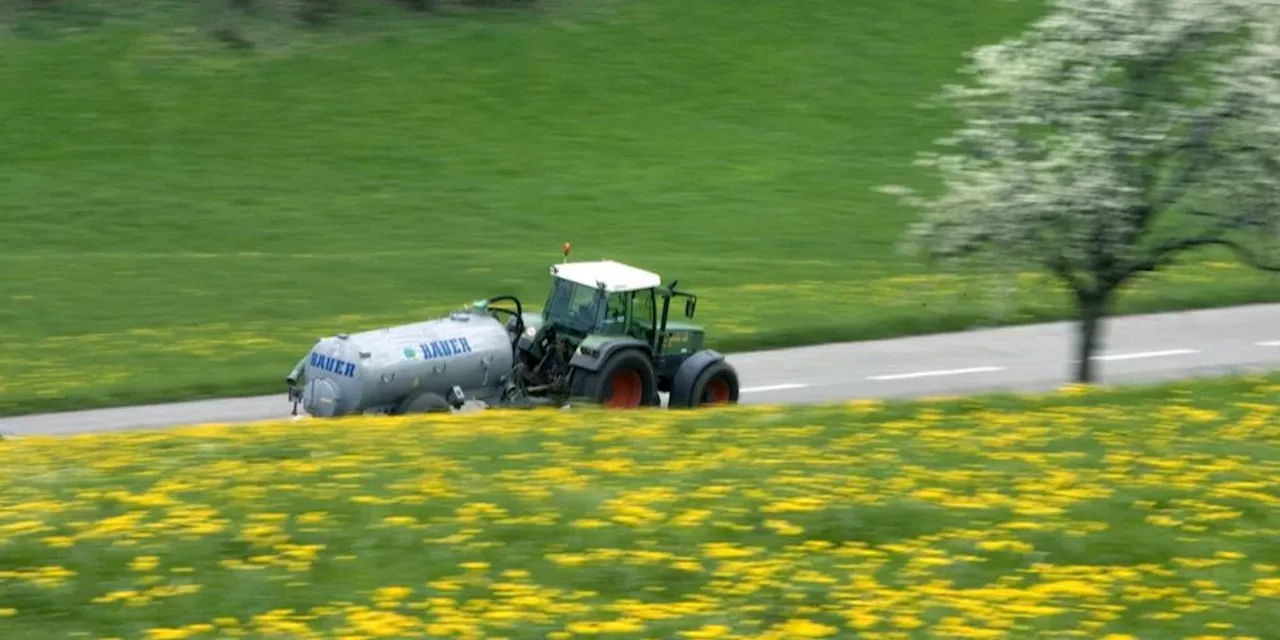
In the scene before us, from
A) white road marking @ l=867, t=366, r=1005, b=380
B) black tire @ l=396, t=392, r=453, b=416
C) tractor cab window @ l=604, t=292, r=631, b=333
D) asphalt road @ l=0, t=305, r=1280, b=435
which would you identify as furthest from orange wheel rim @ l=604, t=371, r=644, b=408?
white road marking @ l=867, t=366, r=1005, b=380

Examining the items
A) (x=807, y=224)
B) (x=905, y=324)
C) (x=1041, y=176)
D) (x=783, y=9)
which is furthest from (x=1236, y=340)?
(x=783, y=9)

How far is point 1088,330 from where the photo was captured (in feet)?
65.0

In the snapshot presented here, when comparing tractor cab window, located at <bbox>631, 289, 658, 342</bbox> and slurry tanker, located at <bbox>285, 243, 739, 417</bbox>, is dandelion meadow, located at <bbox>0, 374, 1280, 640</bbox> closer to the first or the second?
slurry tanker, located at <bbox>285, 243, 739, 417</bbox>

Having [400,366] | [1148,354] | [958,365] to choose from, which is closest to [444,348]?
[400,366]

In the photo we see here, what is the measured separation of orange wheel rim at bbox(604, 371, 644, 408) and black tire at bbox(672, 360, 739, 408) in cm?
54

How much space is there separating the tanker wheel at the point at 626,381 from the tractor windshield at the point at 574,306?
2.32 ft

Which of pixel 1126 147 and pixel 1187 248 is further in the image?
pixel 1187 248

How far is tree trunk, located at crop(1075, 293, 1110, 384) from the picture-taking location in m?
19.6

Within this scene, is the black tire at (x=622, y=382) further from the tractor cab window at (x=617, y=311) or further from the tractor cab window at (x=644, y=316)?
the tractor cab window at (x=617, y=311)

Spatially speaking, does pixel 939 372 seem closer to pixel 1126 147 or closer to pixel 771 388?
pixel 771 388


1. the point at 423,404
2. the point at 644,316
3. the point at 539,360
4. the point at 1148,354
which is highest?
the point at 644,316

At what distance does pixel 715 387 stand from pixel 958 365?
552 centimetres

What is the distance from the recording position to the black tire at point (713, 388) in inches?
766

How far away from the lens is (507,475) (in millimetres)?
10656
